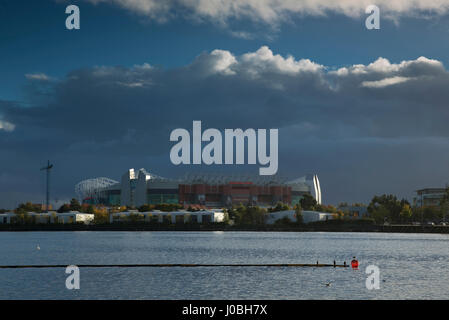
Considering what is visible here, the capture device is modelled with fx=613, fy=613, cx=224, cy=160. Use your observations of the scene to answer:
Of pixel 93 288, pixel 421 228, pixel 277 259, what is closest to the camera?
pixel 93 288

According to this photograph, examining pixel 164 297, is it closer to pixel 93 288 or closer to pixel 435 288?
pixel 93 288

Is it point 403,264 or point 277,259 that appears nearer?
point 403,264

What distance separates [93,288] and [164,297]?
24.7ft

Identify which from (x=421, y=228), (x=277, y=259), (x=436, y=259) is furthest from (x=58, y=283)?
(x=421, y=228)
